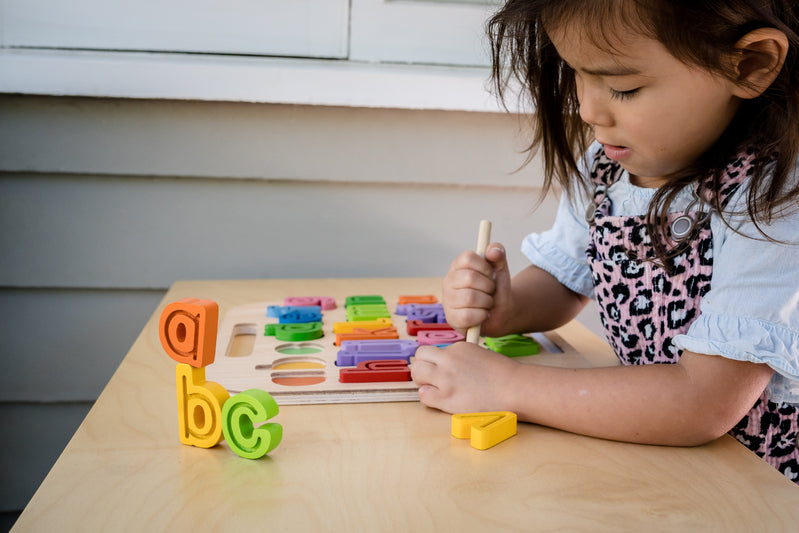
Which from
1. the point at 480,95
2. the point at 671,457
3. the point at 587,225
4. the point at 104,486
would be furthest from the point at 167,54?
the point at 671,457

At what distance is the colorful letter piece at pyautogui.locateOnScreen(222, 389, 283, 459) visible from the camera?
1.72ft

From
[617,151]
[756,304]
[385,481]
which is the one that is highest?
[617,151]

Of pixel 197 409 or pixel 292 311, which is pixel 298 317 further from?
pixel 197 409

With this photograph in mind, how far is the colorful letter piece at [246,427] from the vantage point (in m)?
0.52

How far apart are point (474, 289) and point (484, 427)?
22cm

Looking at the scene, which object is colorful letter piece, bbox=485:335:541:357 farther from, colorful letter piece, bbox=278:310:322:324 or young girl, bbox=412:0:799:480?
colorful letter piece, bbox=278:310:322:324

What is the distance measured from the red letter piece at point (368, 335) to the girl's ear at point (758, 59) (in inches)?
16.4

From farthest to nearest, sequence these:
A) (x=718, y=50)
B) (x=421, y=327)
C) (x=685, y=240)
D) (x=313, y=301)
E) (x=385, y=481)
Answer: (x=313, y=301) → (x=421, y=327) → (x=685, y=240) → (x=718, y=50) → (x=385, y=481)

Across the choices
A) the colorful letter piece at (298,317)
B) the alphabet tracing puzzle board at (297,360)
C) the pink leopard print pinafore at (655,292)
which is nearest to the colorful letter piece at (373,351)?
the alphabet tracing puzzle board at (297,360)

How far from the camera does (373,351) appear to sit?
0.73 m

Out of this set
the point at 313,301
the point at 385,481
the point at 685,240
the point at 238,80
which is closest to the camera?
the point at 385,481

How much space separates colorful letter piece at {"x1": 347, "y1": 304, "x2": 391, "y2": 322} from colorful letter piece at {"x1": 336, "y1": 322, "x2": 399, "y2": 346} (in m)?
0.05

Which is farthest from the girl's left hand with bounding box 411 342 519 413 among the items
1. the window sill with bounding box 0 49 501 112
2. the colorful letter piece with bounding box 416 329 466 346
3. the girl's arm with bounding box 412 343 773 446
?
the window sill with bounding box 0 49 501 112

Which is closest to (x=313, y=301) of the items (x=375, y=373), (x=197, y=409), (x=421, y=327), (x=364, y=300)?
(x=364, y=300)
